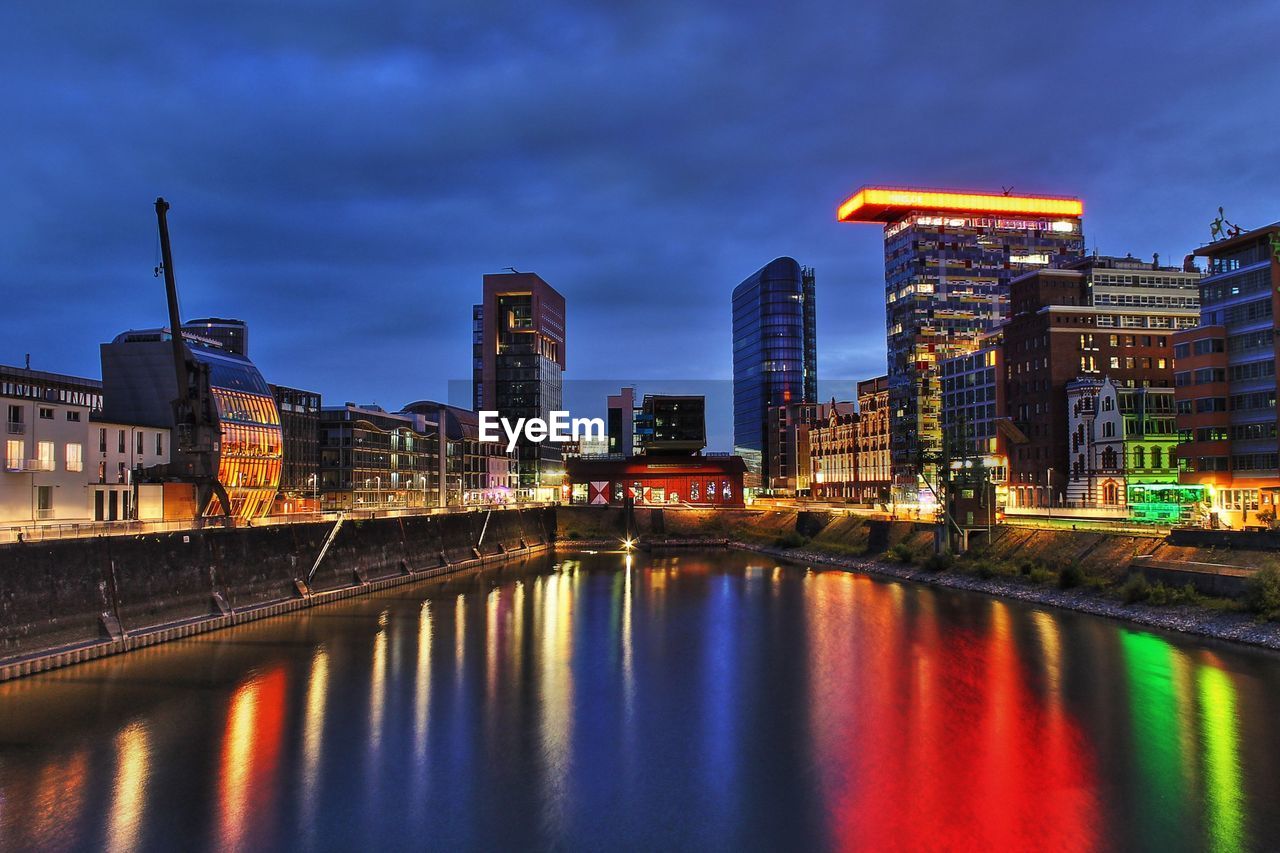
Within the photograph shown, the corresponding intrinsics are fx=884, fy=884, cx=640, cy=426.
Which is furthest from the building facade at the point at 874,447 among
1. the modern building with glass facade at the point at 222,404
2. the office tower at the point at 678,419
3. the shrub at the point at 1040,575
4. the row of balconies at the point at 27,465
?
the row of balconies at the point at 27,465

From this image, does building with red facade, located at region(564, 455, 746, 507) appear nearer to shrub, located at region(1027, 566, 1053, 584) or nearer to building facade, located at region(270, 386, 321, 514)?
building facade, located at region(270, 386, 321, 514)

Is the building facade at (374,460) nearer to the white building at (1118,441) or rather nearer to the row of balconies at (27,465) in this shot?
the row of balconies at (27,465)

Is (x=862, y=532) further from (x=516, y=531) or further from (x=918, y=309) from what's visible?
(x=918, y=309)

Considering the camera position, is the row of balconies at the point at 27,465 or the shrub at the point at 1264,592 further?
the row of balconies at the point at 27,465

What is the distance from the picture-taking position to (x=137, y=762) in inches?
1150

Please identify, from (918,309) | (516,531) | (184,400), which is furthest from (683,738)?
(918,309)

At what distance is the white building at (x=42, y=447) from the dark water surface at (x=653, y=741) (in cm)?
2401

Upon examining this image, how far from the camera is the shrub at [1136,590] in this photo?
53812 millimetres

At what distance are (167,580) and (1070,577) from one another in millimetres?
56657

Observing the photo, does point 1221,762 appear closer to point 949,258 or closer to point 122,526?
point 122,526

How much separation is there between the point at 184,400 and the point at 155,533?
2188 cm

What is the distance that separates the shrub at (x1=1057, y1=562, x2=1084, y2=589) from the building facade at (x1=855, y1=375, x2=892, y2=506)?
291 ft

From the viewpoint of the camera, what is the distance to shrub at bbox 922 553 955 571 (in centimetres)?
7694

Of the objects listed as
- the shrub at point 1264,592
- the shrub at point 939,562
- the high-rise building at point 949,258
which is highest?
the high-rise building at point 949,258
